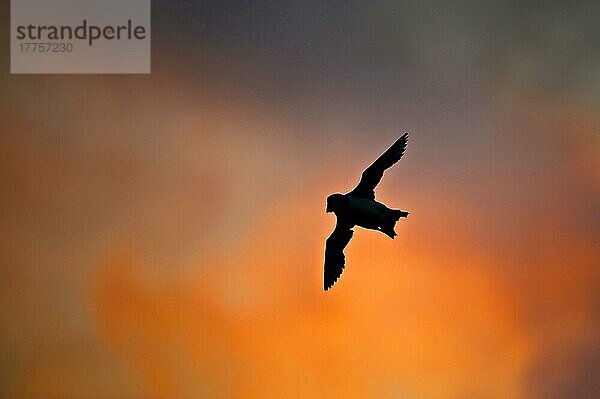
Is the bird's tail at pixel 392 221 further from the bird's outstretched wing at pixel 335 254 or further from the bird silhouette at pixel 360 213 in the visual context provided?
the bird's outstretched wing at pixel 335 254

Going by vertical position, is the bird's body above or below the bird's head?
below

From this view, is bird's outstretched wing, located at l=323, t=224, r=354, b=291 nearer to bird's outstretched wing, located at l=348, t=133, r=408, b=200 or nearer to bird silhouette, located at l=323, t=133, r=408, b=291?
bird silhouette, located at l=323, t=133, r=408, b=291

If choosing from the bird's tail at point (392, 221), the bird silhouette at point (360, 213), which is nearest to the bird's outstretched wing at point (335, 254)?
the bird silhouette at point (360, 213)

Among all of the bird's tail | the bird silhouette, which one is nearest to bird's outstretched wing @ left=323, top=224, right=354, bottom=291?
the bird silhouette

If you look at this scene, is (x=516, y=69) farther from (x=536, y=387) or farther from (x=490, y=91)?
(x=536, y=387)

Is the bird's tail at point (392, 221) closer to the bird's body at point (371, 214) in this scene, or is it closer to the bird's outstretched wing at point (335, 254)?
the bird's body at point (371, 214)

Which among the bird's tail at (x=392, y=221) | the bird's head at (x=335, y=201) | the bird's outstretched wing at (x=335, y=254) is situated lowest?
the bird's outstretched wing at (x=335, y=254)

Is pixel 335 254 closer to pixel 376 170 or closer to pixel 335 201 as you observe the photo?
pixel 335 201

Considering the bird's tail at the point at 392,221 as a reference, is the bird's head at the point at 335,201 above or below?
above
